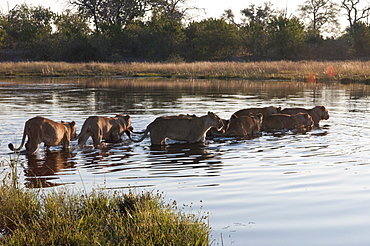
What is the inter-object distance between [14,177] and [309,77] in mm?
40854

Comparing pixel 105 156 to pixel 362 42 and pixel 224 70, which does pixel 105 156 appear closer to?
pixel 224 70

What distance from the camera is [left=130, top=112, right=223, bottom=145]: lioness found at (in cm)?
1306

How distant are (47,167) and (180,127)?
3682 millimetres

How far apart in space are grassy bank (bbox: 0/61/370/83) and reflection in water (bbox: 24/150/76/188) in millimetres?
34321

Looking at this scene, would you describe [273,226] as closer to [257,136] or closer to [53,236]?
[53,236]

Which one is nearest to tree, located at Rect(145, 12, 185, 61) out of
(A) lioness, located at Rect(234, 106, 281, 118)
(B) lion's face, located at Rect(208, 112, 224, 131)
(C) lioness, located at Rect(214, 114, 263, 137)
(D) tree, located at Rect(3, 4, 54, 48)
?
(D) tree, located at Rect(3, 4, 54, 48)

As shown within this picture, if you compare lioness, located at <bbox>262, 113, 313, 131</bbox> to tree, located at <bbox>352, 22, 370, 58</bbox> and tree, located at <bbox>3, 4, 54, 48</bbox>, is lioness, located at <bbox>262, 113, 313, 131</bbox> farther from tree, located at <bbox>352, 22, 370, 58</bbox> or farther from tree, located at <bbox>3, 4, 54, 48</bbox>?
tree, located at <bbox>3, 4, 54, 48</bbox>

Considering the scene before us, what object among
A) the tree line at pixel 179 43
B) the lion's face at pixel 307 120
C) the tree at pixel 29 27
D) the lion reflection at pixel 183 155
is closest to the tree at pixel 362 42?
the tree line at pixel 179 43

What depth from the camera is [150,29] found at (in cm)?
7338

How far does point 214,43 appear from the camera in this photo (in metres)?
68.8

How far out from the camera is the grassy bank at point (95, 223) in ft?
18.1

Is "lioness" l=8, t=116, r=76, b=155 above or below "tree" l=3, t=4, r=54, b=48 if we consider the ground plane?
below

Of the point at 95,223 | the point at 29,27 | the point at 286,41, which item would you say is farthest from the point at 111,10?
the point at 95,223

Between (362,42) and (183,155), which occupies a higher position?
(362,42)
